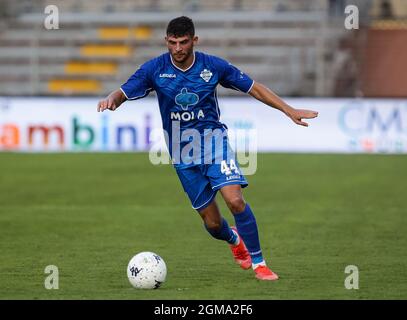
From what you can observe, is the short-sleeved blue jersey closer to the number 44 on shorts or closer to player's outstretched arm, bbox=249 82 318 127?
player's outstretched arm, bbox=249 82 318 127

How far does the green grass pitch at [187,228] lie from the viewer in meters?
8.59

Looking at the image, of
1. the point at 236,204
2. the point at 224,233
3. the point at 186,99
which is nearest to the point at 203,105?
the point at 186,99

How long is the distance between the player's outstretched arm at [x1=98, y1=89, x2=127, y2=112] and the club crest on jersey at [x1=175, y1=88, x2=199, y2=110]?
0.46m

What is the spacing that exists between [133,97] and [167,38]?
611mm

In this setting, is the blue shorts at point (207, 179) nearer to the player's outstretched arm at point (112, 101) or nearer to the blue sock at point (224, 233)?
the blue sock at point (224, 233)

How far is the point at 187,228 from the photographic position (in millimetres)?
12812

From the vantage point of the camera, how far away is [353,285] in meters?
8.56

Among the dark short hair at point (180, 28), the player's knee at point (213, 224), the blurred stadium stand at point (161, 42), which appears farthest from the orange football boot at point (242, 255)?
the blurred stadium stand at point (161, 42)

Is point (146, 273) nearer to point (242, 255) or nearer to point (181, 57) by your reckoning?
point (242, 255)

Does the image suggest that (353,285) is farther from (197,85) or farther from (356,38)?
(356,38)

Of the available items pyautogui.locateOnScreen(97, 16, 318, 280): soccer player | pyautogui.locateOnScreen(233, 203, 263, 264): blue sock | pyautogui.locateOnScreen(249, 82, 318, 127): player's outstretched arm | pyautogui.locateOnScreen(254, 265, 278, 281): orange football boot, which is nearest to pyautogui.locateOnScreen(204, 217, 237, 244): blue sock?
pyautogui.locateOnScreen(97, 16, 318, 280): soccer player

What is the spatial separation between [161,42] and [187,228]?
15581mm

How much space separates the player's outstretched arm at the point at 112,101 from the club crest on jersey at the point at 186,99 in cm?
46

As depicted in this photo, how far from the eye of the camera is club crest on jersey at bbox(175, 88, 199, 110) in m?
8.89
